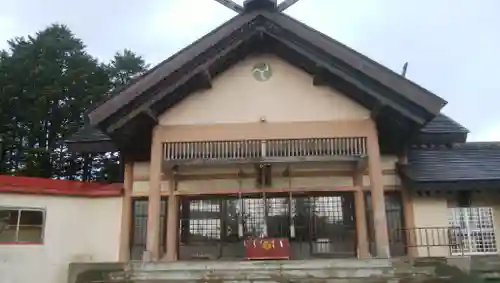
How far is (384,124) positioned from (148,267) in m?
6.79

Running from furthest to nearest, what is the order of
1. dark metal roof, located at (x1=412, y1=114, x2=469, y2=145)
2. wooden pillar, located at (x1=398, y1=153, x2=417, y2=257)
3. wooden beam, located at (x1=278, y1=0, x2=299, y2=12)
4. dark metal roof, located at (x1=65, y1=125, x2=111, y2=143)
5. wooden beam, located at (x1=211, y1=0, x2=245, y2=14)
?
dark metal roof, located at (x1=65, y1=125, x2=111, y2=143), wooden beam, located at (x1=211, y1=0, x2=245, y2=14), wooden beam, located at (x1=278, y1=0, x2=299, y2=12), dark metal roof, located at (x1=412, y1=114, x2=469, y2=145), wooden pillar, located at (x1=398, y1=153, x2=417, y2=257)

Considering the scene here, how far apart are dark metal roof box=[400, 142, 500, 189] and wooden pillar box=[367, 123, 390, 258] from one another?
44.4 inches

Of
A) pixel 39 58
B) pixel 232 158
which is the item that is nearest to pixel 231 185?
pixel 232 158

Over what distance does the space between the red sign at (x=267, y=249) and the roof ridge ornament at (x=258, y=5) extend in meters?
6.09

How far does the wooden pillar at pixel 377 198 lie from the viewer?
11.2 m

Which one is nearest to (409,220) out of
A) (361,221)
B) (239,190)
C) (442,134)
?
(361,221)

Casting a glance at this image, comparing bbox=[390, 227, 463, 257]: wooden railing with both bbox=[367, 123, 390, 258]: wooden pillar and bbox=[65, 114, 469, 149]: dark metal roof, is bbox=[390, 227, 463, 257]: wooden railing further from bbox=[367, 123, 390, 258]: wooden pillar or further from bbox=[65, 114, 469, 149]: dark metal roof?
bbox=[65, 114, 469, 149]: dark metal roof

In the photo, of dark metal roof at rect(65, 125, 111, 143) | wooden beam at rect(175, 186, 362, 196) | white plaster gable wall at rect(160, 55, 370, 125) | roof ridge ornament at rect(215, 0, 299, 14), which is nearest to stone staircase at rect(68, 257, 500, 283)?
wooden beam at rect(175, 186, 362, 196)

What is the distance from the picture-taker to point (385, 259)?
10445mm

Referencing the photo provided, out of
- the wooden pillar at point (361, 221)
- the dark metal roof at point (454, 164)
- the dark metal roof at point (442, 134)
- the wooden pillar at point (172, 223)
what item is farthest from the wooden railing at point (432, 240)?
the wooden pillar at point (172, 223)

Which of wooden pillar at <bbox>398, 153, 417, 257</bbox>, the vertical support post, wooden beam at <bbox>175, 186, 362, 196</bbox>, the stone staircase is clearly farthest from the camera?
wooden beam at <bbox>175, 186, 362, 196</bbox>

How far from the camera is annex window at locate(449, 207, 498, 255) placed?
1266cm

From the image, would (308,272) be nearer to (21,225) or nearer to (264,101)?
(264,101)

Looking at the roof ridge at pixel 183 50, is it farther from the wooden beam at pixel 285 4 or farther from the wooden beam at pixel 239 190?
the wooden beam at pixel 239 190
